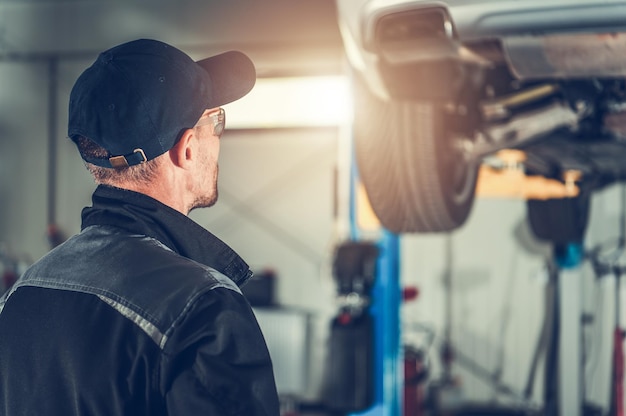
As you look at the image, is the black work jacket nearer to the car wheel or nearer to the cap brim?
the cap brim

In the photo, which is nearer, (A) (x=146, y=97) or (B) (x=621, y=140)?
(A) (x=146, y=97)

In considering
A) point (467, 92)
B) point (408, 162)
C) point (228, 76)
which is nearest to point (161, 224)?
point (228, 76)

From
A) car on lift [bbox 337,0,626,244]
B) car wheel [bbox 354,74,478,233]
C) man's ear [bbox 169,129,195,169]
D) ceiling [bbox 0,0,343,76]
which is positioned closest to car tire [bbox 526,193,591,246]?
car on lift [bbox 337,0,626,244]

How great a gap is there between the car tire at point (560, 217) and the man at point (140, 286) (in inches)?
115

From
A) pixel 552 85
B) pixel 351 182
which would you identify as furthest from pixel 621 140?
pixel 351 182

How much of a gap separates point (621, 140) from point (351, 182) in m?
1.32

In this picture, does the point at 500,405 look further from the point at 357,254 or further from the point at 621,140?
the point at 621,140

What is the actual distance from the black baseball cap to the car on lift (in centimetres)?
80

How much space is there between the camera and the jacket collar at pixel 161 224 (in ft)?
3.46

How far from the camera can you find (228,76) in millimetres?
1203

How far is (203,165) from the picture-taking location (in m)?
1.16

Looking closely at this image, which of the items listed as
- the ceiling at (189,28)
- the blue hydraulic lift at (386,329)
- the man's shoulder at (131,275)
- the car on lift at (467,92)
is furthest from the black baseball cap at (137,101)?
the ceiling at (189,28)

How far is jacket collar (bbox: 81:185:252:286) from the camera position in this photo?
1.06 meters

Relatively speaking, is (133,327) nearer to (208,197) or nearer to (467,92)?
(208,197)
